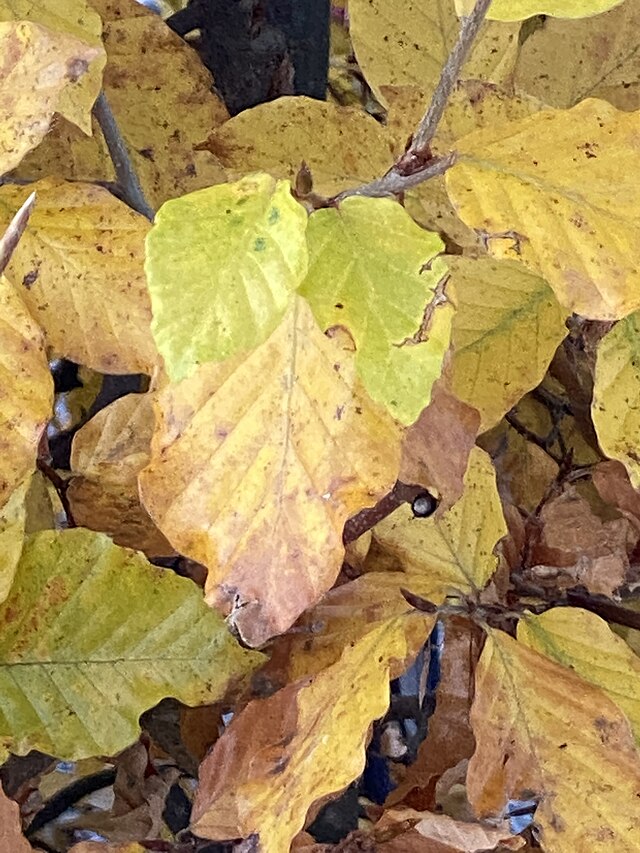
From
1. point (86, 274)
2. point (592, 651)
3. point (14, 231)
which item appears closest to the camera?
point (14, 231)

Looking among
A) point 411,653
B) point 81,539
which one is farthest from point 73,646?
point 411,653

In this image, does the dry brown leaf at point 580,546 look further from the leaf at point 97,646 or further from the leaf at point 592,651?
the leaf at point 97,646

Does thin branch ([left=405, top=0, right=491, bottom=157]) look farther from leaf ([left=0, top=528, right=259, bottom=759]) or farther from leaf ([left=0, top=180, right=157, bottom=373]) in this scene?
leaf ([left=0, top=528, right=259, bottom=759])

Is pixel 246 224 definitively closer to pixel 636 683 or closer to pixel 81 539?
pixel 81 539

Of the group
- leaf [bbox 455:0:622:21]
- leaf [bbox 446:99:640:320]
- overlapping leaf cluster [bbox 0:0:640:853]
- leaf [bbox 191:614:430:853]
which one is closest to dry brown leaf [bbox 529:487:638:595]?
overlapping leaf cluster [bbox 0:0:640:853]

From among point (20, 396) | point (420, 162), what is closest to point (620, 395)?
point (420, 162)

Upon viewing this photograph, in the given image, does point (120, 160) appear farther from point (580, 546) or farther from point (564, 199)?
point (580, 546)

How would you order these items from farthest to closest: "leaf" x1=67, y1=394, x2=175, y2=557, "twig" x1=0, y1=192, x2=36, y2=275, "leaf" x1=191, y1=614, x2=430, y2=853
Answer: "leaf" x1=67, y1=394, x2=175, y2=557 < "leaf" x1=191, y1=614, x2=430, y2=853 < "twig" x1=0, y1=192, x2=36, y2=275

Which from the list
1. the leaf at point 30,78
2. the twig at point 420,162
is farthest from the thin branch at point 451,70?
the leaf at point 30,78
